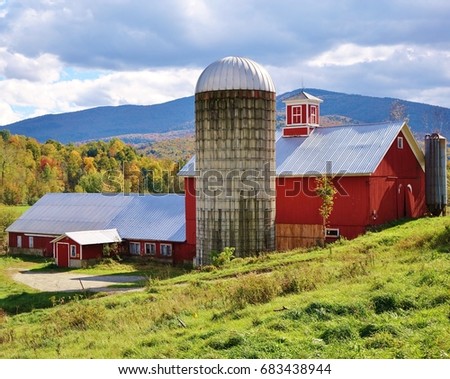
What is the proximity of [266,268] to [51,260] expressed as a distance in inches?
924

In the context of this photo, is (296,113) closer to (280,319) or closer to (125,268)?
(125,268)

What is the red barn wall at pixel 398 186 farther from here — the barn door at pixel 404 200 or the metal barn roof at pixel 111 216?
the metal barn roof at pixel 111 216

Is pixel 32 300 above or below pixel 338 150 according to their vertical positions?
below

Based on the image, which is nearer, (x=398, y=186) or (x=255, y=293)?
(x=255, y=293)

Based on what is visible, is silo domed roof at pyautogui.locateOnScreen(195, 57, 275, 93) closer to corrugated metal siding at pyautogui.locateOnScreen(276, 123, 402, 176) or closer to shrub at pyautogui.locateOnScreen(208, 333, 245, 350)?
corrugated metal siding at pyautogui.locateOnScreen(276, 123, 402, 176)

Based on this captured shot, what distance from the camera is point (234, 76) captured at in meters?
32.1

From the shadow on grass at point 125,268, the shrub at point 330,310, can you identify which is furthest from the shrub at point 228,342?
the shadow on grass at point 125,268

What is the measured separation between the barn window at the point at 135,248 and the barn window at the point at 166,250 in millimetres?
2187

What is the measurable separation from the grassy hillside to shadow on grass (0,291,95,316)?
2.12 meters

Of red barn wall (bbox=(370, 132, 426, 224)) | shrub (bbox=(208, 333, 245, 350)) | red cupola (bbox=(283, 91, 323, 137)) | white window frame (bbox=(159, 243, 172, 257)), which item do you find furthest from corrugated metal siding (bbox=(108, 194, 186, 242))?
shrub (bbox=(208, 333, 245, 350))

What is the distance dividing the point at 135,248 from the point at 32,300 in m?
15.7

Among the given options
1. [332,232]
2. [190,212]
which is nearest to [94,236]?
[190,212]

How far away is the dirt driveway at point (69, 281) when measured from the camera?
29.7 m
